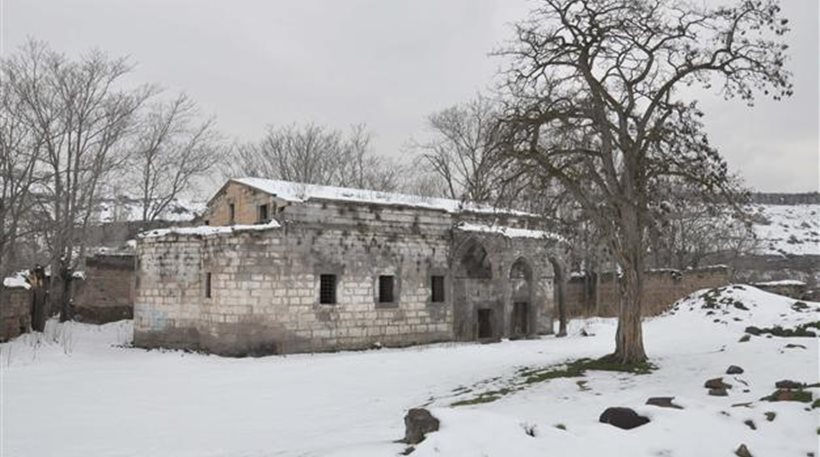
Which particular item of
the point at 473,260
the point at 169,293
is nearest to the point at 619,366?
the point at 473,260

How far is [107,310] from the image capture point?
77.8 ft

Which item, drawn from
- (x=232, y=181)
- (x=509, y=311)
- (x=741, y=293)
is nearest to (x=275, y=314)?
(x=232, y=181)

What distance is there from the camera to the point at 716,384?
29.5ft

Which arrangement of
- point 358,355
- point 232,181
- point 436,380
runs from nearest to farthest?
1. point 436,380
2. point 358,355
3. point 232,181

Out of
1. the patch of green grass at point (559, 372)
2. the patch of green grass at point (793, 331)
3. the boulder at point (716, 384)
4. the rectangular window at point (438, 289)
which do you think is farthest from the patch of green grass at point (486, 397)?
the rectangular window at point (438, 289)

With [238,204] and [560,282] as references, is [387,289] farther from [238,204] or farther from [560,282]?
[560,282]

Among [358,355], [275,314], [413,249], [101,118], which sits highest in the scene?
[101,118]

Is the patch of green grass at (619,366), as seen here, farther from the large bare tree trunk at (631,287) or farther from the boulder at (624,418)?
the boulder at (624,418)

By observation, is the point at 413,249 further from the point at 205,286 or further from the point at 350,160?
the point at 350,160

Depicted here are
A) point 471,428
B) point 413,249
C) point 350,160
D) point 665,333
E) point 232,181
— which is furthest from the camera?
point 350,160

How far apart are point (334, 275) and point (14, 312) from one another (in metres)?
10.4

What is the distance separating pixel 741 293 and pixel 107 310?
2319 centimetres

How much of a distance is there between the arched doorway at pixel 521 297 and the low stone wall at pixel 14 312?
16.0m

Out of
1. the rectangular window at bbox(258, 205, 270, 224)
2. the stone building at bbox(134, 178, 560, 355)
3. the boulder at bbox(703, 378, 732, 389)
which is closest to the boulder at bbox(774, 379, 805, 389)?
the boulder at bbox(703, 378, 732, 389)
